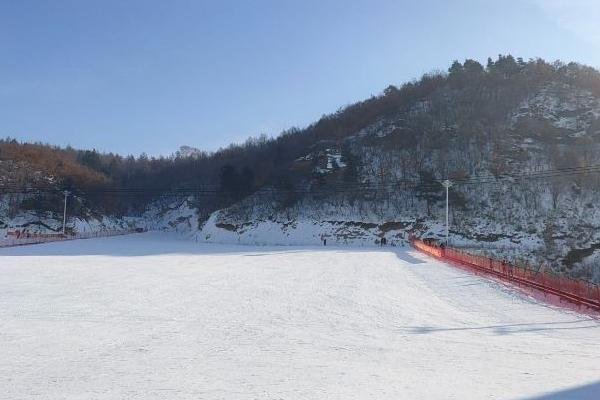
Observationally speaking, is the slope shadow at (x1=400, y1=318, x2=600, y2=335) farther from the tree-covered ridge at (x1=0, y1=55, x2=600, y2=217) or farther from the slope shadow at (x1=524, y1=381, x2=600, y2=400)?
the tree-covered ridge at (x1=0, y1=55, x2=600, y2=217)

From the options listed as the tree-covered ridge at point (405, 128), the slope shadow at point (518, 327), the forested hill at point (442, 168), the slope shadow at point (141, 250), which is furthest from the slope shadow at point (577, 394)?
the tree-covered ridge at point (405, 128)

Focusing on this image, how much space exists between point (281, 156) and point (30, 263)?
75213 millimetres

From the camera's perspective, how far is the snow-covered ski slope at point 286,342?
6863 mm

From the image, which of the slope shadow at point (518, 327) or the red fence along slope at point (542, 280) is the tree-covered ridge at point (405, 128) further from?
the slope shadow at point (518, 327)

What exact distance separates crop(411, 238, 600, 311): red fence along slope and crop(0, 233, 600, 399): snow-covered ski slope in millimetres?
897

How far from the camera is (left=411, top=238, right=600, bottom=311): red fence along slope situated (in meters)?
14.4

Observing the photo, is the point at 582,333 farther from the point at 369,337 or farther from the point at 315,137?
the point at 315,137

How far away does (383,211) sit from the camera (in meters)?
67.9

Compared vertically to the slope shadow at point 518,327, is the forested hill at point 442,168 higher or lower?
higher

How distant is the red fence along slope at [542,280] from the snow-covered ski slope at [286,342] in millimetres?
897

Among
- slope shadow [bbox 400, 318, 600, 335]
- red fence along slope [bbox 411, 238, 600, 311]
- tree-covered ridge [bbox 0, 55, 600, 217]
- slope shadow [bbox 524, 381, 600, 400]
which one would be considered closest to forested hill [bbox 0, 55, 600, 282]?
tree-covered ridge [bbox 0, 55, 600, 217]

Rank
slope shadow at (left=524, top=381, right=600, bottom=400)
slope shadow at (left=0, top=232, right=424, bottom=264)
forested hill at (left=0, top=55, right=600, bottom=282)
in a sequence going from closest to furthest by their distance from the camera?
slope shadow at (left=524, top=381, right=600, bottom=400), slope shadow at (left=0, top=232, right=424, bottom=264), forested hill at (left=0, top=55, right=600, bottom=282)

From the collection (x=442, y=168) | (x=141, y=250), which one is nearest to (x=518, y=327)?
(x=141, y=250)

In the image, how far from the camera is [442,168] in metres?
75.7
